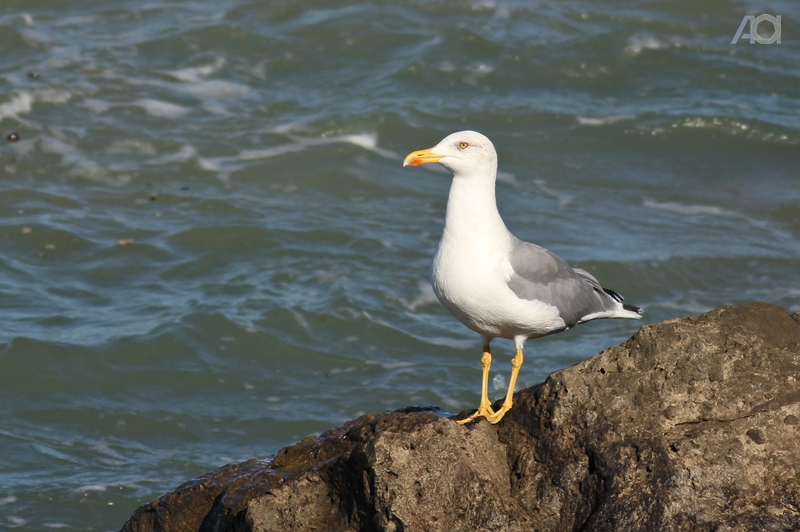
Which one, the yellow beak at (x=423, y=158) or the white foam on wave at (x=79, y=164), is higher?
the yellow beak at (x=423, y=158)

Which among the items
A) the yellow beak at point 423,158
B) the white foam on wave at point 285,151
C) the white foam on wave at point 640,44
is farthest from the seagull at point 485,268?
the white foam on wave at point 640,44

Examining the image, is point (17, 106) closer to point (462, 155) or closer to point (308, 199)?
point (308, 199)

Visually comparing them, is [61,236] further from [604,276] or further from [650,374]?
[650,374]

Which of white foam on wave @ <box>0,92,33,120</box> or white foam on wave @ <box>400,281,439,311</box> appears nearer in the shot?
white foam on wave @ <box>400,281,439,311</box>

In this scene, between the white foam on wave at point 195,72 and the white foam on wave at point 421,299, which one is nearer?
the white foam on wave at point 421,299

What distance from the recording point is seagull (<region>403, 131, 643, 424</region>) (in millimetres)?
5430

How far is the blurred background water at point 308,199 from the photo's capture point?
348 inches

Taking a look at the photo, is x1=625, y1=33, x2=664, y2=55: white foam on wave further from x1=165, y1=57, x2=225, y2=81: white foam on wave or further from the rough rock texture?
the rough rock texture

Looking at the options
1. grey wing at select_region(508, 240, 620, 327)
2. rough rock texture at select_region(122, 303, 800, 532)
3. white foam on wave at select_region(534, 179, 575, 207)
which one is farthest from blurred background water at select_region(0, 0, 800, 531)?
rough rock texture at select_region(122, 303, 800, 532)

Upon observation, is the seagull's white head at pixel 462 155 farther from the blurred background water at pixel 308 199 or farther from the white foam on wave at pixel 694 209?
the white foam on wave at pixel 694 209

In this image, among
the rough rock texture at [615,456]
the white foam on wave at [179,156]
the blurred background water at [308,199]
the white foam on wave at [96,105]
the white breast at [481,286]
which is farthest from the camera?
the white foam on wave at [96,105]

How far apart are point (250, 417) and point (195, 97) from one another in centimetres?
754

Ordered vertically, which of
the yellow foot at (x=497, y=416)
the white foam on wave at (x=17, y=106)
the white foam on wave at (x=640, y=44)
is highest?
the white foam on wave at (x=640, y=44)

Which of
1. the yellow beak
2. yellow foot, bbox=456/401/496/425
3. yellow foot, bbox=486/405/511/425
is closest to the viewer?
yellow foot, bbox=486/405/511/425
